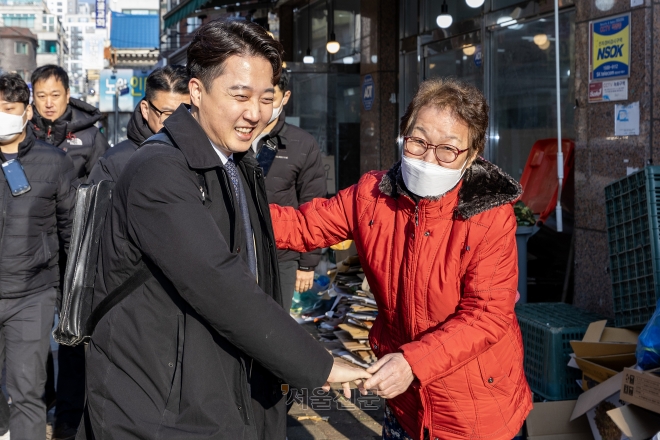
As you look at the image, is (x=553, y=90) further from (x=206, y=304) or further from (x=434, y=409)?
(x=206, y=304)

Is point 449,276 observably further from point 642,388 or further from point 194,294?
point 642,388

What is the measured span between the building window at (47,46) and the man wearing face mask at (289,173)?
11840cm

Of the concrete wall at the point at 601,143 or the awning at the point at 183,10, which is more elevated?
the awning at the point at 183,10

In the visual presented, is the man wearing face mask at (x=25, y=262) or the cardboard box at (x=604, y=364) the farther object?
the man wearing face mask at (x=25, y=262)

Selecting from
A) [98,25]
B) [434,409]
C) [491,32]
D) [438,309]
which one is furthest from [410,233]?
[98,25]

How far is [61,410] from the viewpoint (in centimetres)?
554

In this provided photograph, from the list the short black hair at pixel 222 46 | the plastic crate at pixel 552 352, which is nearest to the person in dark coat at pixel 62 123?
the plastic crate at pixel 552 352

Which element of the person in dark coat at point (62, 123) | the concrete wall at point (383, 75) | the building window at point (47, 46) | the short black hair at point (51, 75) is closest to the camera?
the person in dark coat at point (62, 123)

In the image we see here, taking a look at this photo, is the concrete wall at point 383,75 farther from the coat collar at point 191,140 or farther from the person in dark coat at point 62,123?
the coat collar at point 191,140

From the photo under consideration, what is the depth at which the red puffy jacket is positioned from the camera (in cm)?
276

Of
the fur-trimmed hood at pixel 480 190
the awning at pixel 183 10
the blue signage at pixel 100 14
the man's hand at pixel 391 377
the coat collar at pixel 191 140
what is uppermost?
the blue signage at pixel 100 14

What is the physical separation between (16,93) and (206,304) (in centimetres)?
340

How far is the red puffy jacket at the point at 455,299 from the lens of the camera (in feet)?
9.07

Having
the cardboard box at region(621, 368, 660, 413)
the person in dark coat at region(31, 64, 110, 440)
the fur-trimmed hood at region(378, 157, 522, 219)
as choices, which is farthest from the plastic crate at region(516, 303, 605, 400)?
the person in dark coat at region(31, 64, 110, 440)
